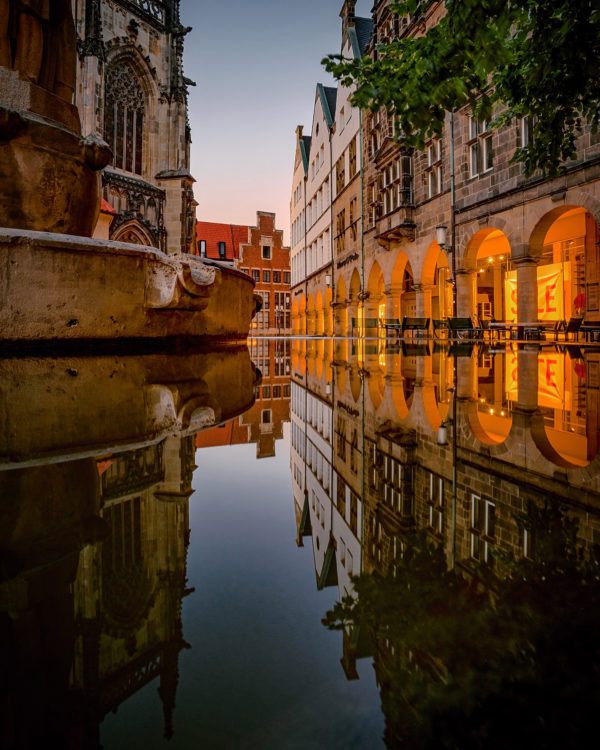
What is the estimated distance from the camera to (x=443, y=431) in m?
2.19

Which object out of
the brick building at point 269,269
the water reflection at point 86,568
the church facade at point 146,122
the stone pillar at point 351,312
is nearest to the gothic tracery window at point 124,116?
the church facade at point 146,122

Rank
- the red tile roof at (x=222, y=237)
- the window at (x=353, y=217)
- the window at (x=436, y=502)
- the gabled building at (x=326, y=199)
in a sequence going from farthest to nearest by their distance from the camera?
the red tile roof at (x=222, y=237) < the gabled building at (x=326, y=199) < the window at (x=353, y=217) < the window at (x=436, y=502)

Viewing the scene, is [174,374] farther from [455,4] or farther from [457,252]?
[457,252]

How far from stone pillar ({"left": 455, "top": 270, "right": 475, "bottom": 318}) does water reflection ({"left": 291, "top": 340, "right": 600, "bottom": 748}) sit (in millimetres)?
14371

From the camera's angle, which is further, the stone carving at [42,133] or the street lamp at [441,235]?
the street lamp at [441,235]

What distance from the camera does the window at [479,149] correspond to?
14.7m

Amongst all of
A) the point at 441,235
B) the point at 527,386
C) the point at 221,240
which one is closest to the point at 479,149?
the point at 441,235

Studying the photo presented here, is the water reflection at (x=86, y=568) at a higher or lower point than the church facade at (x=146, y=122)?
lower

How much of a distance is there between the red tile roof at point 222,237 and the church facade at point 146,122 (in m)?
20.3

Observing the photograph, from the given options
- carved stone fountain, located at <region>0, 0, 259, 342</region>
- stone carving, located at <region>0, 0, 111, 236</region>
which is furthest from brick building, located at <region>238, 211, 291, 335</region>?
carved stone fountain, located at <region>0, 0, 259, 342</region>

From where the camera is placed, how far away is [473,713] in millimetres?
481

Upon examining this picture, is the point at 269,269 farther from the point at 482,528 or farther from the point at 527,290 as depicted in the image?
the point at 482,528

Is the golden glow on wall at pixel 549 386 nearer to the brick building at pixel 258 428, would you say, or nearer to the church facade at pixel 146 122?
the brick building at pixel 258 428

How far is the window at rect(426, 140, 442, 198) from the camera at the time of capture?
17188 millimetres
